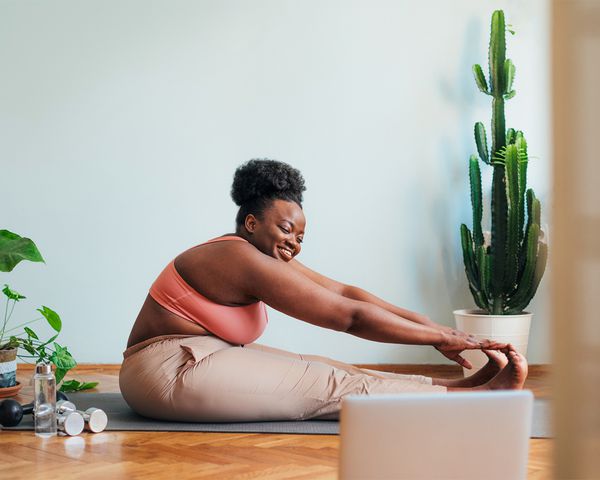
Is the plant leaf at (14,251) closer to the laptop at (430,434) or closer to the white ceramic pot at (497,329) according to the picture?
the white ceramic pot at (497,329)

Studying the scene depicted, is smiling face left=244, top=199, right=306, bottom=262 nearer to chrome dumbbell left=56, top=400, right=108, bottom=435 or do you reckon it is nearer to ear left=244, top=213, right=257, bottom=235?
ear left=244, top=213, right=257, bottom=235

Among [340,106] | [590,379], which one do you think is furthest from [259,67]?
[590,379]

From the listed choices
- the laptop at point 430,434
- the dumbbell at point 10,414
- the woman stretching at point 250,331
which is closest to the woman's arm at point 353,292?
the woman stretching at point 250,331

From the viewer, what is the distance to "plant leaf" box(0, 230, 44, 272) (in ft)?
10.8

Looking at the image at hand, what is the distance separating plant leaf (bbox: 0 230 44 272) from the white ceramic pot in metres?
1.94

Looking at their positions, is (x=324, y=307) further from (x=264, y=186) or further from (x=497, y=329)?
(x=497, y=329)

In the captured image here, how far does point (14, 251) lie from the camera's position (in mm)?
3330

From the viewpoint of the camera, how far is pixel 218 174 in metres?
4.38

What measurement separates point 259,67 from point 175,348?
6.64ft

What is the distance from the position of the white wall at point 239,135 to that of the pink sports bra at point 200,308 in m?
1.46

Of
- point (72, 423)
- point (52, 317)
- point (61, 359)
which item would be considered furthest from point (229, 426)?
point (52, 317)

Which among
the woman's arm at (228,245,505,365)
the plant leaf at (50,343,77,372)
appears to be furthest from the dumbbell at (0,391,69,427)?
the woman's arm at (228,245,505,365)

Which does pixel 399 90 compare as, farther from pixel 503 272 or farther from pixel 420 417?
pixel 420 417

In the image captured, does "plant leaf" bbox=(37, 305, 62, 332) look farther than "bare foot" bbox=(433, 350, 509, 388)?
Yes
